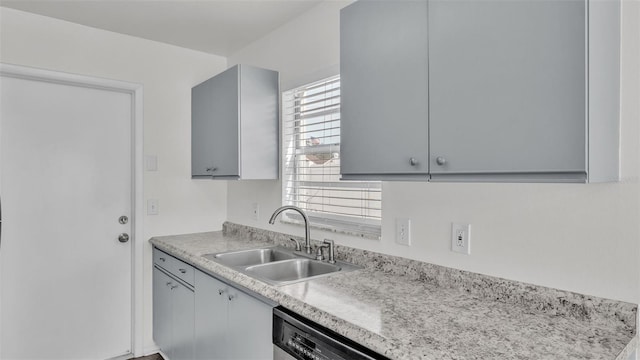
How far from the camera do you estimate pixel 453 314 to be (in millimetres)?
1283

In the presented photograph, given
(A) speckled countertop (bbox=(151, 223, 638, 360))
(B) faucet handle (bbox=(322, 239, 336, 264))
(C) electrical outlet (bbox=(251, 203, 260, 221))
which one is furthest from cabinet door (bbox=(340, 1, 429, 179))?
(C) electrical outlet (bbox=(251, 203, 260, 221))

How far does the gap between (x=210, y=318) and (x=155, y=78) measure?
1.83m

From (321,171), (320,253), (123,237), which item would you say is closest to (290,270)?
(320,253)

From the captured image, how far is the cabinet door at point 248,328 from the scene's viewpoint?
1583 millimetres

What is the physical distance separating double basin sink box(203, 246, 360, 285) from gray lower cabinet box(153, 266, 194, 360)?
0.33 m

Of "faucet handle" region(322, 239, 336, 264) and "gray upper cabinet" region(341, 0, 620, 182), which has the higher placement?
"gray upper cabinet" region(341, 0, 620, 182)

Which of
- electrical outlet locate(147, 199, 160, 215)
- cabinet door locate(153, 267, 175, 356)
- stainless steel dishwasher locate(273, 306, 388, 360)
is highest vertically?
electrical outlet locate(147, 199, 160, 215)

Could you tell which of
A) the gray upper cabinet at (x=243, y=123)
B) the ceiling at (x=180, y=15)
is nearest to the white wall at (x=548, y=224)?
the gray upper cabinet at (x=243, y=123)

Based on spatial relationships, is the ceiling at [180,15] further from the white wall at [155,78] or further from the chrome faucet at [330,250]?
the chrome faucet at [330,250]

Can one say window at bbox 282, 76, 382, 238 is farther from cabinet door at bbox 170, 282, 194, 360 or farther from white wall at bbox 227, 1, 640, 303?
cabinet door at bbox 170, 282, 194, 360

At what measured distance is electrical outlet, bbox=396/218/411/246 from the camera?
1.77 meters

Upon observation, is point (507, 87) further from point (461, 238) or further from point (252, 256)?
point (252, 256)

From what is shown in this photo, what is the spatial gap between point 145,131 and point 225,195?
80cm

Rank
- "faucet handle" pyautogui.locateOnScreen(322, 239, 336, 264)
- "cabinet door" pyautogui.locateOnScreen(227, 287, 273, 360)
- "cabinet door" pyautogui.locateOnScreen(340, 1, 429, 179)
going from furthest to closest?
"faucet handle" pyautogui.locateOnScreen(322, 239, 336, 264)
"cabinet door" pyautogui.locateOnScreen(227, 287, 273, 360)
"cabinet door" pyautogui.locateOnScreen(340, 1, 429, 179)
